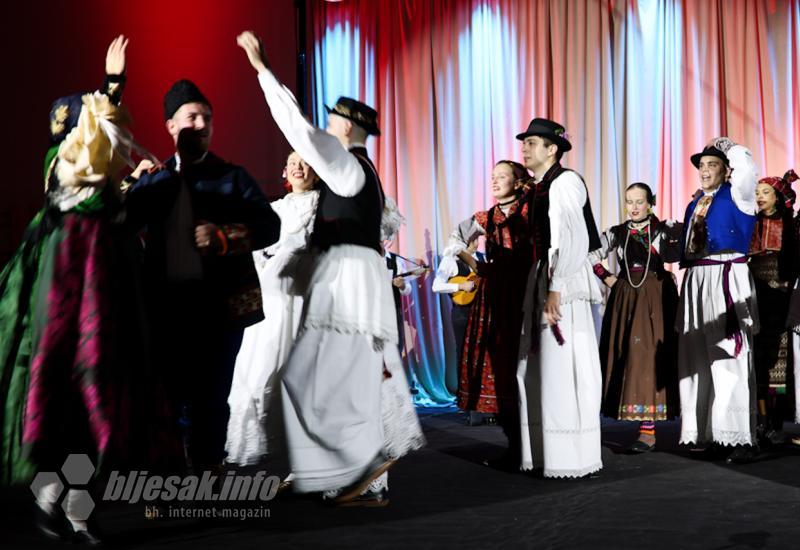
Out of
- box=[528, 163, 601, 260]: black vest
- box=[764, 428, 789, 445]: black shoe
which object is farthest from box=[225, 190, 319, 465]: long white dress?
box=[764, 428, 789, 445]: black shoe

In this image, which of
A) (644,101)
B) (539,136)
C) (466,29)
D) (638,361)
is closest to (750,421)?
(638,361)

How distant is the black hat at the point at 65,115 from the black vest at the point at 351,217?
32.4 inches

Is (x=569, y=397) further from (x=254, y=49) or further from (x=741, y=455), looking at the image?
(x=254, y=49)

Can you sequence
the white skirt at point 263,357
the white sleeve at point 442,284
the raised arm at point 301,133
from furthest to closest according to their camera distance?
the white sleeve at point 442,284 < the white skirt at point 263,357 < the raised arm at point 301,133

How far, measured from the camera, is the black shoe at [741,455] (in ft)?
13.0

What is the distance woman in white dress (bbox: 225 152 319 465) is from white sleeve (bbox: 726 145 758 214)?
1.87 metres

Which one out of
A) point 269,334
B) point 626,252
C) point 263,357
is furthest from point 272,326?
point 626,252

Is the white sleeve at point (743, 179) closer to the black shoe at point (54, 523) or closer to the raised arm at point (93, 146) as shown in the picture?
the raised arm at point (93, 146)

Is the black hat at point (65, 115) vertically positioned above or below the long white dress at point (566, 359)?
above

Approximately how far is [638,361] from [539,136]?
1.43 metres

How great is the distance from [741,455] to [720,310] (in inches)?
25.8

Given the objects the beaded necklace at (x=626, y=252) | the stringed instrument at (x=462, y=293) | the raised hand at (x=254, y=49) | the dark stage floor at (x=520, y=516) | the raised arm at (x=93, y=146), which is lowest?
the dark stage floor at (x=520, y=516)

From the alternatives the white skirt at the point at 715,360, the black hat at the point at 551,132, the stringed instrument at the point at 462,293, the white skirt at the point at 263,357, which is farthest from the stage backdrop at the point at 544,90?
the white skirt at the point at 263,357

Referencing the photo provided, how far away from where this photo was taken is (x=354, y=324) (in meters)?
2.90
